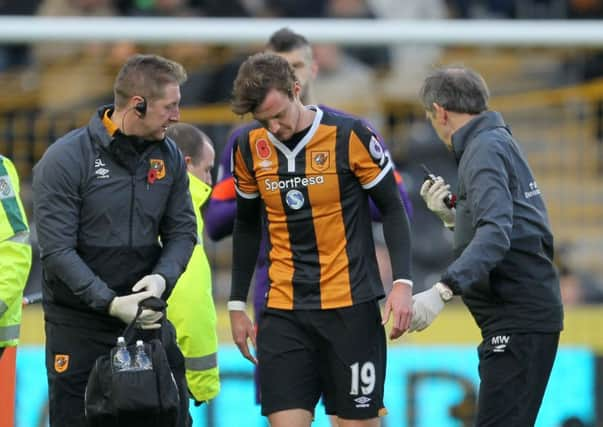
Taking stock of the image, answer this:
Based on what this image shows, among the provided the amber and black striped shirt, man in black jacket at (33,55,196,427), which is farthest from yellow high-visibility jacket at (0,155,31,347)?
the amber and black striped shirt

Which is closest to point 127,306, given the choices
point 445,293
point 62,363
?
point 62,363

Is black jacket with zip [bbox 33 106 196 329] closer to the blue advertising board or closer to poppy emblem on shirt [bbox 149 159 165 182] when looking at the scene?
poppy emblem on shirt [bbox 149 159 165 182]

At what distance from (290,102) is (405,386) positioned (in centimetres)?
383

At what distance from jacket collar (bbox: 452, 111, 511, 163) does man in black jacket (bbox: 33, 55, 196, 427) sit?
1.16 meters

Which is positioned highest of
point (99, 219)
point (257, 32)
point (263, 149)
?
point (257, 32)

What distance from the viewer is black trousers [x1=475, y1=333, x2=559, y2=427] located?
579cm

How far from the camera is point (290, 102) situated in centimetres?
569

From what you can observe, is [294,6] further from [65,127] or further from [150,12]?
[65,127]

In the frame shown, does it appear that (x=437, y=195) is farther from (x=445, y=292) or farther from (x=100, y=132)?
(x=100, y=132)

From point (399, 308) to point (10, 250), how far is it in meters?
1.59

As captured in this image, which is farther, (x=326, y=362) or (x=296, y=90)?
(x=326, y=362)

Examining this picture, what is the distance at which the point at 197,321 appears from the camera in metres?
6.25

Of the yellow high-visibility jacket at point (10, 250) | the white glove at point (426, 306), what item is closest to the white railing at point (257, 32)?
the yellow high-visibility jacket at point (10, 250)

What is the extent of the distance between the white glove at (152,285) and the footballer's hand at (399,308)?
0.90 m
